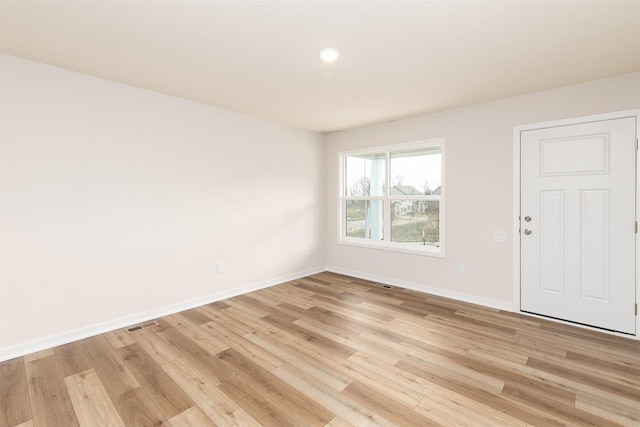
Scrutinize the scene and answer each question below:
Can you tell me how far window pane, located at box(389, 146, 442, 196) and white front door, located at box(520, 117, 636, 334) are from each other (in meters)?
1.05

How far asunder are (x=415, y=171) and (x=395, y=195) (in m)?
0.47

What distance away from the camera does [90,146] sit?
2.91 metres

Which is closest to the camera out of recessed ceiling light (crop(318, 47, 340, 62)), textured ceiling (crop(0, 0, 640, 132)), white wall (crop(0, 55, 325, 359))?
textured ceiling (crop(0, 0, 640, 132))

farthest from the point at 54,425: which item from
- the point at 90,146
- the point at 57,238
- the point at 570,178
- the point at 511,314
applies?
the point at 570,178

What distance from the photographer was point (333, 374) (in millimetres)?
2314

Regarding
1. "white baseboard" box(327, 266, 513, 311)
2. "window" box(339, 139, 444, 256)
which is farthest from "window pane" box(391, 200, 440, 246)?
"white baseboard" box(327, 266, 513, 311)

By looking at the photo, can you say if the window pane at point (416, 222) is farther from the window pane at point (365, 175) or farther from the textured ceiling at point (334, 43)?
the textured ceiling at point (334, 43)

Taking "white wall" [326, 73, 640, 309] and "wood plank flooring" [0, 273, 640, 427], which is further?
"white wall" [326, 73, 640, 309]

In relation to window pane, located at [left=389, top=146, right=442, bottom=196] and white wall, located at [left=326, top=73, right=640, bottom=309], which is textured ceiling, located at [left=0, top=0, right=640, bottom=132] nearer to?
white wall, located at [left=326, top=73, right=640, bottom=309]

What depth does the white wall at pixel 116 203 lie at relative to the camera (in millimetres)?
2580

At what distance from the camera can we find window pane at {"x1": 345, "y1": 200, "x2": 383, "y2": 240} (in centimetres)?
496

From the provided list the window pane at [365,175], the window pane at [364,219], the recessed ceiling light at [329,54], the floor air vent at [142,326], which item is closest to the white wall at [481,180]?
the window pane at [365,175]

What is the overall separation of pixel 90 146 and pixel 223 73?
4.73ft

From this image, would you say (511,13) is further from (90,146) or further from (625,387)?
(90,146)
